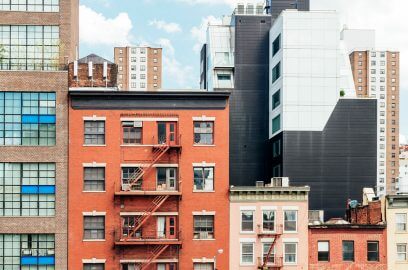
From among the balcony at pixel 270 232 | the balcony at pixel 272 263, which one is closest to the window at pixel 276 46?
the balcony at pixel 270 232

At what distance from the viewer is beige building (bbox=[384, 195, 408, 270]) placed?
63.5 m

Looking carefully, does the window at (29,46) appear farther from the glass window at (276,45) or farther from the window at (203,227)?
the glass window at (276,45)

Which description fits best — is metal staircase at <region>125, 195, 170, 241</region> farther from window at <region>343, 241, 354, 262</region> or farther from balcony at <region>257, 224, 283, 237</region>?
window at <region>343, 241, 354, 262</region>

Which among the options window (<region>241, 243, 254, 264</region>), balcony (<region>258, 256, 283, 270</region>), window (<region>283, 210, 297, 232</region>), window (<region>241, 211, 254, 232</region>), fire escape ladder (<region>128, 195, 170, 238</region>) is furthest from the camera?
window (<region>283, 210, 297, 232</region>)

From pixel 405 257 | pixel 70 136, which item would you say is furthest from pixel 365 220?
pixel 70 136

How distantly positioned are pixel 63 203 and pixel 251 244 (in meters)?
16.1

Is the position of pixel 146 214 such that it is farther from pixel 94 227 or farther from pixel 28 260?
pixel 28 260

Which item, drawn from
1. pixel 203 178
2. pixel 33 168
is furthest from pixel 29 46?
pixel 203 178

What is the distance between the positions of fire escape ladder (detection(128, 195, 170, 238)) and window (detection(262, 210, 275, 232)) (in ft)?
27.6

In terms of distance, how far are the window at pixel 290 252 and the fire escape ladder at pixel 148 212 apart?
10986mm

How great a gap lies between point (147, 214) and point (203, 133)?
8500 millimetres

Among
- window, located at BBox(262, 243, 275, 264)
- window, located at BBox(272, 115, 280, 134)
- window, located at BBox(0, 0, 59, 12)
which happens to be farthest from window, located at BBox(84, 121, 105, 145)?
window, located at BBox(272, 115, 280, 134)

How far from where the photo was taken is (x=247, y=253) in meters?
62.8

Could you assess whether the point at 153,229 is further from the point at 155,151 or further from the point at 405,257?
the point at 405,257
